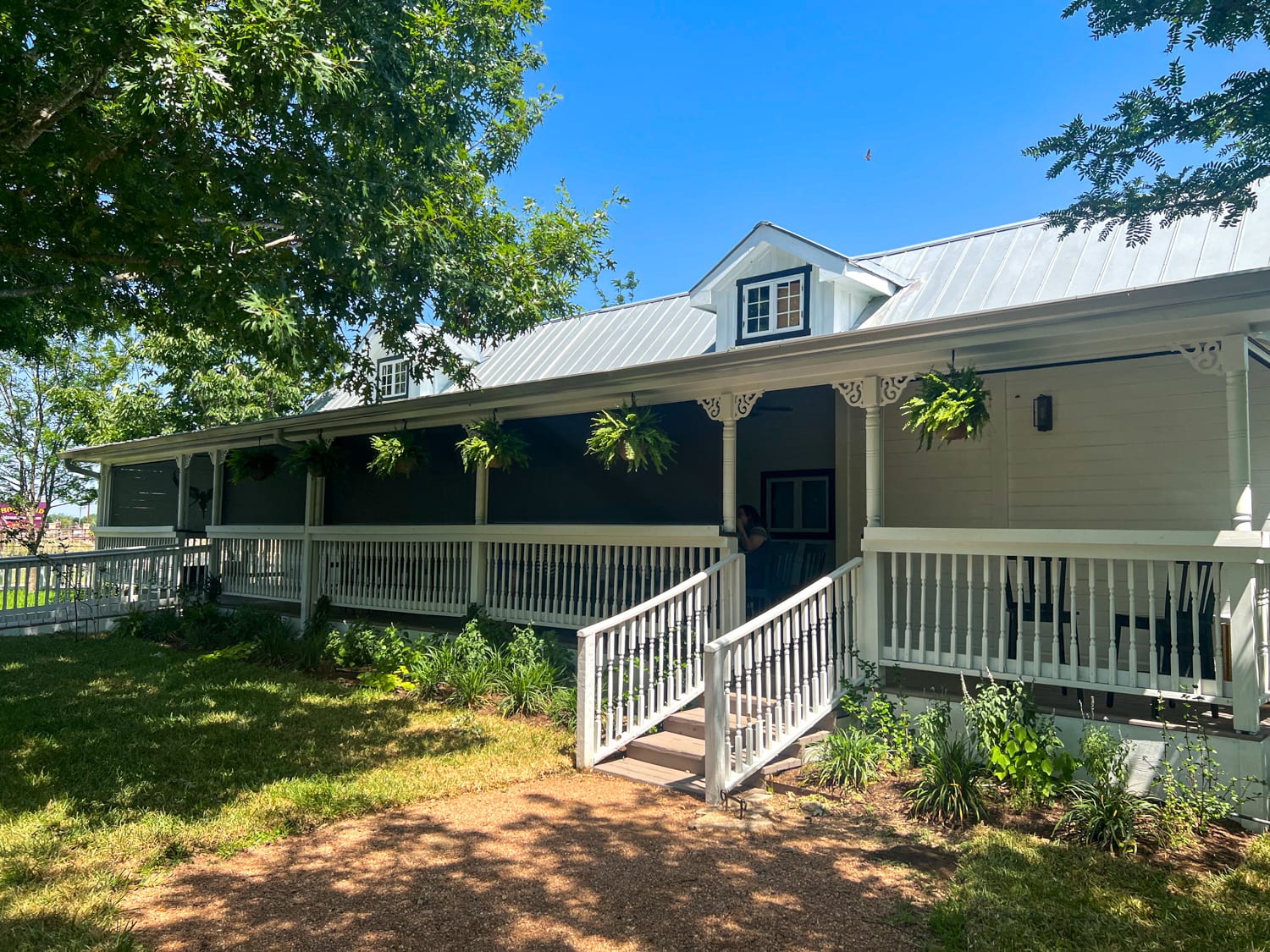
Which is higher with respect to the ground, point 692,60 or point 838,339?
point 692,60

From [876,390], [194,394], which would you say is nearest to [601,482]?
[876,390]

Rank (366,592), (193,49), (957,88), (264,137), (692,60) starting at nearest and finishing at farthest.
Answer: (193,49) < (264,137) < (957,88) < (366,592) < (692,60)

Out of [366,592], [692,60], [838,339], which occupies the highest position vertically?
[692,60]

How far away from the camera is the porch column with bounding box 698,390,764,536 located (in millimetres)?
7434

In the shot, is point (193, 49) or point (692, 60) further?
point (692, 60)

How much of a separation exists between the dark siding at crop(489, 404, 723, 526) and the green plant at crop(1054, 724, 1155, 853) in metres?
5.28

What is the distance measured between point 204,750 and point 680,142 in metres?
21.3

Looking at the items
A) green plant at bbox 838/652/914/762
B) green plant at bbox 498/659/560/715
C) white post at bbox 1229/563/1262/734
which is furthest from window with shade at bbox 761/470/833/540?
white post at bbox 1229/563/1262/734

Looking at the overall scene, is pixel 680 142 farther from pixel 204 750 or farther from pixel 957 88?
pixel 204 750

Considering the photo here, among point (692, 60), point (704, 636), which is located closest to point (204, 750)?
point (704, 636)

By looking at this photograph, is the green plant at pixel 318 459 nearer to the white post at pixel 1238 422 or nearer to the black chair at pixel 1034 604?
the black chair at pixel 1034 604

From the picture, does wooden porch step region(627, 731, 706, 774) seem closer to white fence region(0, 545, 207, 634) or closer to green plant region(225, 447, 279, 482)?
green plant region(225, 447, 279, 482)

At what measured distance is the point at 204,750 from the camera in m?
6.33

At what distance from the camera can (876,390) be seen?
21.4ft
